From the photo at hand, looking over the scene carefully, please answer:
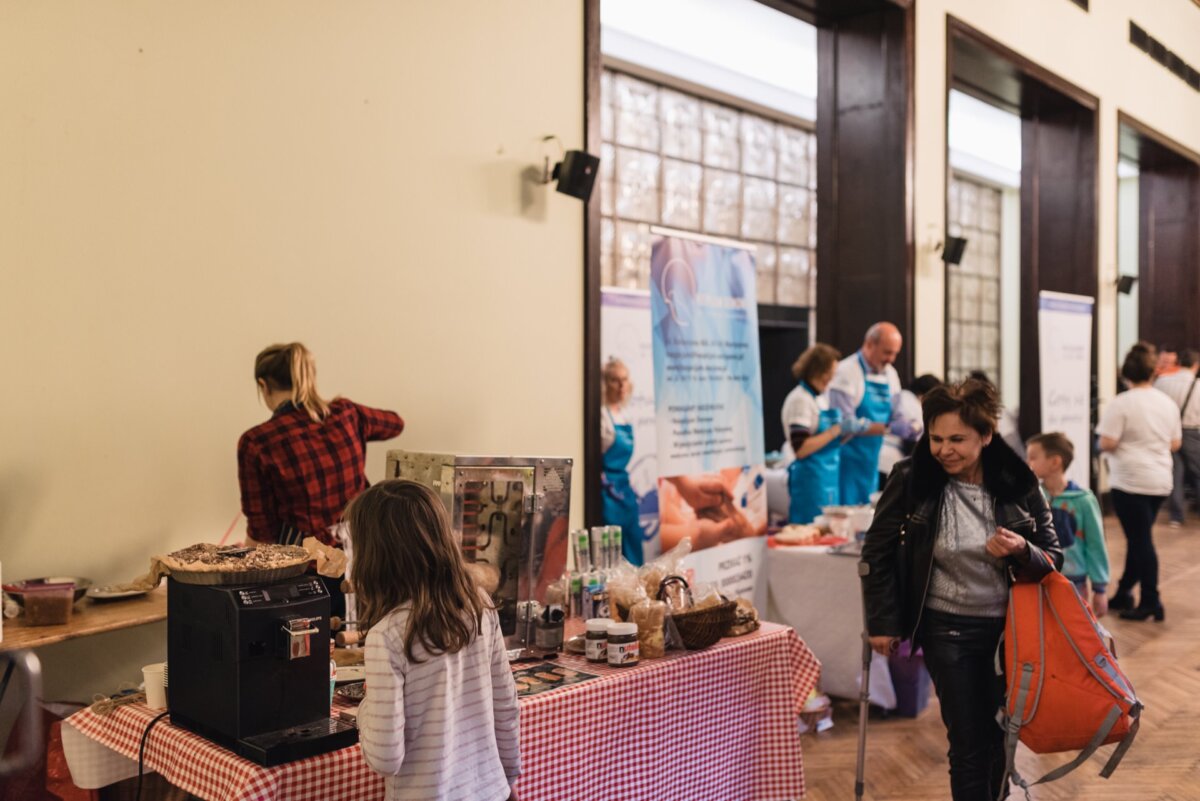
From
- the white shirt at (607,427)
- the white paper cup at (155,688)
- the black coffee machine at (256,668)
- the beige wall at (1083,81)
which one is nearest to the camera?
the black coffee machine at (256,668)

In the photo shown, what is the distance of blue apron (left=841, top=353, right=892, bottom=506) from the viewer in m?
6.12

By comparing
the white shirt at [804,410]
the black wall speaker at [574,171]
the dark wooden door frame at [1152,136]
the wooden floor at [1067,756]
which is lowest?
the wooden floor at [1067,756]

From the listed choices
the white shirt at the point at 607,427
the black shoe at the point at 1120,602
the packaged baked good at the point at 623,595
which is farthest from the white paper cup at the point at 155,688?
the black shoe at the point at 1120,602

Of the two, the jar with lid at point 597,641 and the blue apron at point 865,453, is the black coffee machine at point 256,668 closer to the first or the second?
the jar with lid at point 597,641

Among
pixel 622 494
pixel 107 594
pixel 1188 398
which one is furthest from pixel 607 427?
pixel 1188 398

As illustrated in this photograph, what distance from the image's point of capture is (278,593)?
225 centimetres

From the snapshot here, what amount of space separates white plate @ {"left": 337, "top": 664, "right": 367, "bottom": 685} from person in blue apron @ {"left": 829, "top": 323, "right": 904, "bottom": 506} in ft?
12.6

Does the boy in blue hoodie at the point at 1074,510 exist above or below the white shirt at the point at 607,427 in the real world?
below

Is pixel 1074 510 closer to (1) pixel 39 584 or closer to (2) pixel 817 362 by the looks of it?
(2) pixel 817 362

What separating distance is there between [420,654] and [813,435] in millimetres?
3860

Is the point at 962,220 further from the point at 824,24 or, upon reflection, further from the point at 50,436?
the point at 50,436

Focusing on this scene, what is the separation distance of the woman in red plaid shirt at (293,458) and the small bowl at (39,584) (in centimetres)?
52

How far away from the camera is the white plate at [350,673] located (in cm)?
266

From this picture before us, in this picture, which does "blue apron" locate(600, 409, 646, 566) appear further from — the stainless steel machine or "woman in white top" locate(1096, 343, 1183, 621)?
"woman in white top" locate(1096, 343, 1183, 621)
